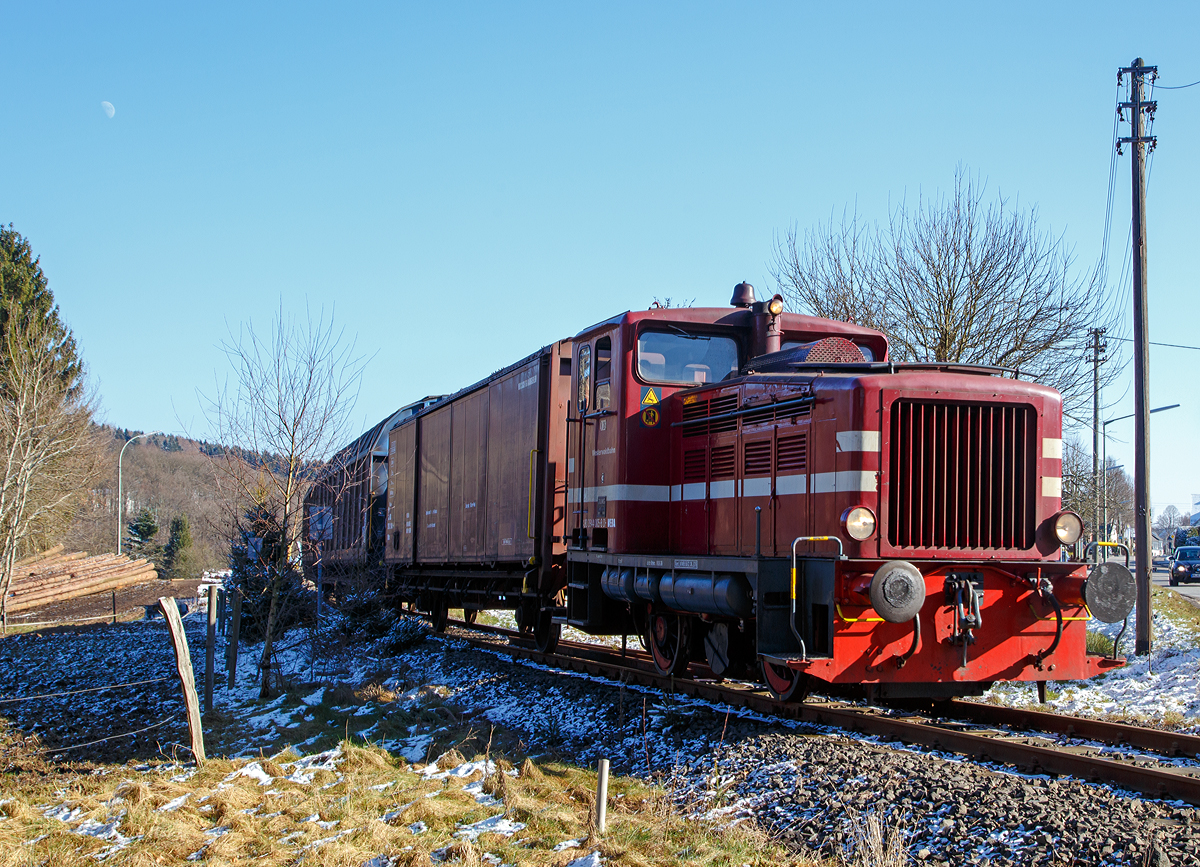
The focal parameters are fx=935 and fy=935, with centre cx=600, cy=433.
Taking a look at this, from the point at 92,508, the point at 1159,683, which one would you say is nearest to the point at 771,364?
the point at 1159,683

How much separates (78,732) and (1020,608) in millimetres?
9578

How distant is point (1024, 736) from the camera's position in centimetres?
685

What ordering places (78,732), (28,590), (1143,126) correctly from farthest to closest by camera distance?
(28,590) < (1143,126) < (78,732)

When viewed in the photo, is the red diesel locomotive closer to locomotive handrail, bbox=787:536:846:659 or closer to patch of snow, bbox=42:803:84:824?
locomotive handrail, bbox=787:536:846:659

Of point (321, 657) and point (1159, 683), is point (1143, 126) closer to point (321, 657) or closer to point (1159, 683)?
point (1159, 683)

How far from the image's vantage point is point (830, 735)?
22.8ft

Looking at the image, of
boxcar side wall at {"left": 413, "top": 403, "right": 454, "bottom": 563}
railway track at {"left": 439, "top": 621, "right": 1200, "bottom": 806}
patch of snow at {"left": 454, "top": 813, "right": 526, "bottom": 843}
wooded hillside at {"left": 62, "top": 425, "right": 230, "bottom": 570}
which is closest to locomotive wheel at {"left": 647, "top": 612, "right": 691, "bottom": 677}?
railway track at {"left": 439, "top": 621, "right": 1200, "bottom": 806}

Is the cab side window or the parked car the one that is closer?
the cab side window

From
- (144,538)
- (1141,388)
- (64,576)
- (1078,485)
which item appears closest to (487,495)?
(1141,388)

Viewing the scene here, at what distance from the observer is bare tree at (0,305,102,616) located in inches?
843

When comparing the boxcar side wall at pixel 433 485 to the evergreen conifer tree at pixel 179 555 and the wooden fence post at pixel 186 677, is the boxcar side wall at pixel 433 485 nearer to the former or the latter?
the wooden fence post at pixel 186 677

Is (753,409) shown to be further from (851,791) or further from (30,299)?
(30,299)

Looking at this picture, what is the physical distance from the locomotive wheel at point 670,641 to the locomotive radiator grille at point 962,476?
2.59 meters

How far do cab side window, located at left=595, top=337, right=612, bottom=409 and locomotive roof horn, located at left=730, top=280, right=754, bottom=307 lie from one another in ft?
4.54
